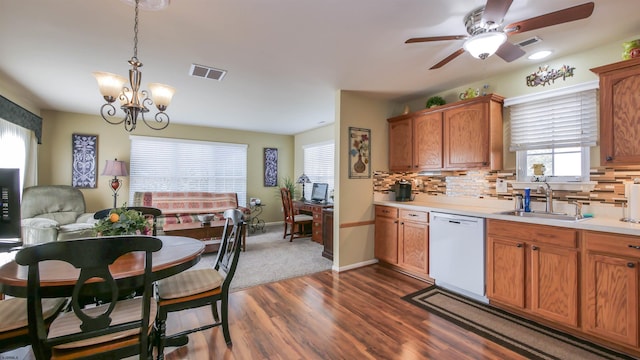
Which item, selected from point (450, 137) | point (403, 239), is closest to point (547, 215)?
point (450, 137)

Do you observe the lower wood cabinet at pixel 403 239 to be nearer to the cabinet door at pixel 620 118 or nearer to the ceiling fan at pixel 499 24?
the cabinet door at pixel 620 118

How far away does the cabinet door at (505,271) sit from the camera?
8.13 ft

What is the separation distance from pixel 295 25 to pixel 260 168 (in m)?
5.20

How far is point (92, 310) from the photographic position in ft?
4.95

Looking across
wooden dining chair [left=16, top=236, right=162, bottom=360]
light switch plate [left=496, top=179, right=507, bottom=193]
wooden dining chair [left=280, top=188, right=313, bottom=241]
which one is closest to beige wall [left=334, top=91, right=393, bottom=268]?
light switch plate [left=496, top=179, right=507, bottom=193]

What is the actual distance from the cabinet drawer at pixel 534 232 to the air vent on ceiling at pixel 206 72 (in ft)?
10.8

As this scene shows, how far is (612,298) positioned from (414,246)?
1.74m

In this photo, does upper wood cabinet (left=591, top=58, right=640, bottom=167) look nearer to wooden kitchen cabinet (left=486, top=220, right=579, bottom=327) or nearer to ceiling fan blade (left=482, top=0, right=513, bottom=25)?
wooden kitchen cabinet (left=486, top=220, right=579, bottom=327)

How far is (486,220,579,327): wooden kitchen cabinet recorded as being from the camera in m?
2.20

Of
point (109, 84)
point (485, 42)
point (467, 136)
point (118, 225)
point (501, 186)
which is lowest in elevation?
point (118, 225)

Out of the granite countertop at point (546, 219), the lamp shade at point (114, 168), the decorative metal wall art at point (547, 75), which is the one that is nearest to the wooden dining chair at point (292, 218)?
the granite countertop at point (546, 219)

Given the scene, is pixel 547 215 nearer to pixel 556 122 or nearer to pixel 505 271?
pixel 505 271

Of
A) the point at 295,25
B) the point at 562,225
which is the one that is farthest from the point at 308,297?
the point at 295,25

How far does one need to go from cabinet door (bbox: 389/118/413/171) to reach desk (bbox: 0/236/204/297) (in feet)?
9.80
